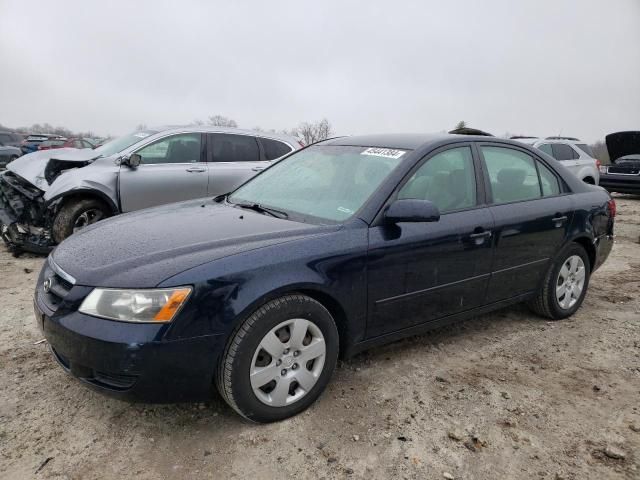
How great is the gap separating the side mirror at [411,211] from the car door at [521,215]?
0.85 meters

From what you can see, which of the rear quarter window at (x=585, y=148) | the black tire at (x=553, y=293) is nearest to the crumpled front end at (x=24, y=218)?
the black tire at (x=553, y=293)

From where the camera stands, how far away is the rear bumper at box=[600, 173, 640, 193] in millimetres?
12594

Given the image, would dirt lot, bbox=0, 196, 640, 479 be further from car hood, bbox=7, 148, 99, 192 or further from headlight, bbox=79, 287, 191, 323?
car hood, bbox=7, 148, 99, 192

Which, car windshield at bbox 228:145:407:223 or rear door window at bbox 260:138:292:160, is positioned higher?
rear door window at bbox 260:138:292:160

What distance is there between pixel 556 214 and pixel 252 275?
8.72ft

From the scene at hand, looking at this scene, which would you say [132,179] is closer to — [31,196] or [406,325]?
[31,196]

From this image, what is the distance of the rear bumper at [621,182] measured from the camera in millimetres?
12594

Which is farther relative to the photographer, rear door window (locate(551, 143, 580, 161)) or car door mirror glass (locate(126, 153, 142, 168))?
rear door window (locate(551, 143, 580, 161))

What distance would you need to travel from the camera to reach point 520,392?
290cm

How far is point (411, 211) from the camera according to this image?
2.68 metres

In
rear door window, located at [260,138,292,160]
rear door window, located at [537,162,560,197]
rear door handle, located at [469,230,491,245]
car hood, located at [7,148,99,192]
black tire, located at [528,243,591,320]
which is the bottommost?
black tire, located at [528,243,591,320]

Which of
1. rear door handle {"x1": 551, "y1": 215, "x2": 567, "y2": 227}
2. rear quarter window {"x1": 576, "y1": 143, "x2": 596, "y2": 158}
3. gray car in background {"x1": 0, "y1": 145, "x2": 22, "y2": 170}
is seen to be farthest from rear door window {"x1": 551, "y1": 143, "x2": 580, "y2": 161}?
gray car in background {"x1": 0, "y1": 145, "x2": 22, "y2": 170}

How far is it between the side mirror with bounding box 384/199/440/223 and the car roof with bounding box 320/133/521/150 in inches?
22.7

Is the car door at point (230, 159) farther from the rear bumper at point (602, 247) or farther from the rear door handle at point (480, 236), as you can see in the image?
the rear bumper at point (602, 247)
